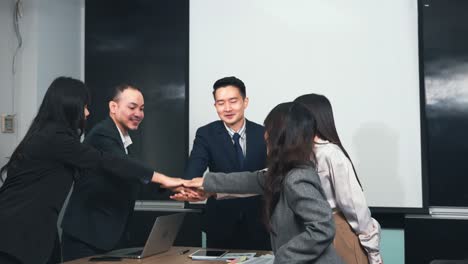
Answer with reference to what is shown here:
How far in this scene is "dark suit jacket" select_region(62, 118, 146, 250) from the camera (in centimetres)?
249

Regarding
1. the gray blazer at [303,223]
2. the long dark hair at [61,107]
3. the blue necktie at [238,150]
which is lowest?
the gray blazer at [303,223]

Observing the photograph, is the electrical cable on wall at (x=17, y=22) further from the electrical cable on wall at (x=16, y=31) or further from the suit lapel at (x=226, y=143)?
the suit lapel at (x=226, y=143)

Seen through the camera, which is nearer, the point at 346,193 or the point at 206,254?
the point at 346,193

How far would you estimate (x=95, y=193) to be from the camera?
8.39ft

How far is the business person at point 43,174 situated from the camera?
7.45ft

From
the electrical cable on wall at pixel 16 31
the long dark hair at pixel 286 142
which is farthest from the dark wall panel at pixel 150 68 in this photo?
the long dark hair at pixel 286 142

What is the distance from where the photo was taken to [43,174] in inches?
91.7

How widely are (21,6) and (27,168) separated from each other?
185cm

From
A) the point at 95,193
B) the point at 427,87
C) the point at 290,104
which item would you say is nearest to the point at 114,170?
the point at 95,193

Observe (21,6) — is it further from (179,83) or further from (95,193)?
(95,193)

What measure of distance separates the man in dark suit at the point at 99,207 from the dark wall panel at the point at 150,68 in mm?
1066

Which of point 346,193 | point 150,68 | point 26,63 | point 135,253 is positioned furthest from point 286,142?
point 26,63

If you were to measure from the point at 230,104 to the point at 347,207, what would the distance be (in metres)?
1.05

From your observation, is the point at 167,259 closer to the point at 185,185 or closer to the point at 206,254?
the point at 206,254
